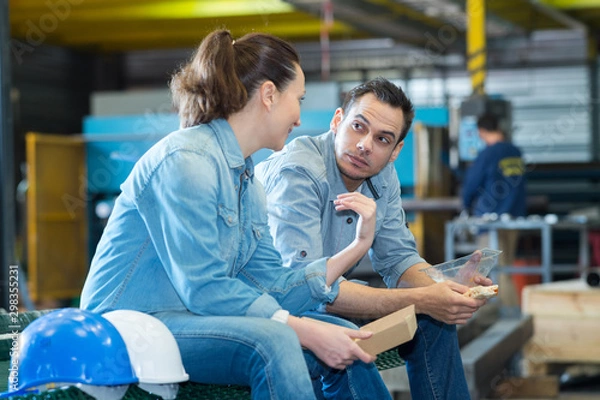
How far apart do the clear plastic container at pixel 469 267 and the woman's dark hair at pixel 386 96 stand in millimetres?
369

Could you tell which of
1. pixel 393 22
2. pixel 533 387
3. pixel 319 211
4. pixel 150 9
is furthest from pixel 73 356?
pixel 150 9

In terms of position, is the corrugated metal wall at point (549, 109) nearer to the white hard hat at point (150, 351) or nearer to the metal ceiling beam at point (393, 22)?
the metal ceiling beam at point (393, 22)

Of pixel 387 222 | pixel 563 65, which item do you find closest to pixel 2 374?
pixel 387 222

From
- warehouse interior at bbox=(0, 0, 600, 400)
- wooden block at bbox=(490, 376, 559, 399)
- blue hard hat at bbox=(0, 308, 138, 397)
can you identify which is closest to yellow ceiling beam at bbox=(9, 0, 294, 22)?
warehouse interior at bbox=(0, 0, 600, 400)

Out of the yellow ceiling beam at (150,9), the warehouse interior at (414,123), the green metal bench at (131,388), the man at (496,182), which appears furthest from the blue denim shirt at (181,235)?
the yellow ceiling beam at (150,9)

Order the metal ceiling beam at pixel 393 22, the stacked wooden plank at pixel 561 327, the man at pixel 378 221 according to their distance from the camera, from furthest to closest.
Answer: the metal ceiling beam at pixel 393 22 < the stacked wooden plank at pixel 561 327 < the man at pixel 378 221

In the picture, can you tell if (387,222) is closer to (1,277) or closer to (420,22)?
(1,277)

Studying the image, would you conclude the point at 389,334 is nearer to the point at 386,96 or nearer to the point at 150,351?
the point at 150,351

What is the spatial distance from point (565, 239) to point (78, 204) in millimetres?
5340

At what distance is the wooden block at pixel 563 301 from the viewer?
4695mm

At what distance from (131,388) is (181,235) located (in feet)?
0.98

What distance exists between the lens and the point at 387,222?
2.59 meters

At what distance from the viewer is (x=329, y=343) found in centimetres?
177

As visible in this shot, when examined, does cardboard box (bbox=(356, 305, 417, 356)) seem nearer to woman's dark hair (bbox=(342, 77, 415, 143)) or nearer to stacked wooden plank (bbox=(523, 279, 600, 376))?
woman's dark hair (bbox=(342, 77, 415, 143))
